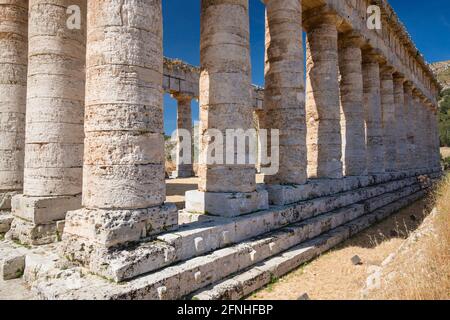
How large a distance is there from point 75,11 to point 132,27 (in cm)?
294

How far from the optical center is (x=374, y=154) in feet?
43.6

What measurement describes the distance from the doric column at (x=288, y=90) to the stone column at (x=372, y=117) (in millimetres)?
6745

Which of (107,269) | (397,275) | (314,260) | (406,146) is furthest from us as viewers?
(406,146)

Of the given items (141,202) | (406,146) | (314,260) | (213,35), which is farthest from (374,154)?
(141,202)

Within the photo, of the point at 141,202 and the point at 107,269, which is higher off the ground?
the point at 141,202

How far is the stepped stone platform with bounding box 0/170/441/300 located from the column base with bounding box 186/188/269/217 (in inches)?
9.1

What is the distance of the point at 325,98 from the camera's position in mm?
9688

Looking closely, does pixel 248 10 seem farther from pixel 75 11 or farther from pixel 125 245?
pixel 125 245

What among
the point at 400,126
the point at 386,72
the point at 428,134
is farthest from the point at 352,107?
the point at 428,134

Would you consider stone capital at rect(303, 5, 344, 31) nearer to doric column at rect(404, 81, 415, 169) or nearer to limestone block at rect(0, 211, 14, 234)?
limestone block at rect(0, 211, 14, 234)

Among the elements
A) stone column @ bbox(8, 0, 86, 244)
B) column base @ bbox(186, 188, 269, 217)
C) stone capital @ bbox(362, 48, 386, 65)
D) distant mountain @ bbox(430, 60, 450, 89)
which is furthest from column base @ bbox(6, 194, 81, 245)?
distant mountain @ bbox(430, 60, 450, 89)

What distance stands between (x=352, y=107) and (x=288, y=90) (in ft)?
16.2

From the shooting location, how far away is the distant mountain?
68688mm

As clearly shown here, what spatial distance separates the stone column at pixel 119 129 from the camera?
4352 mm
